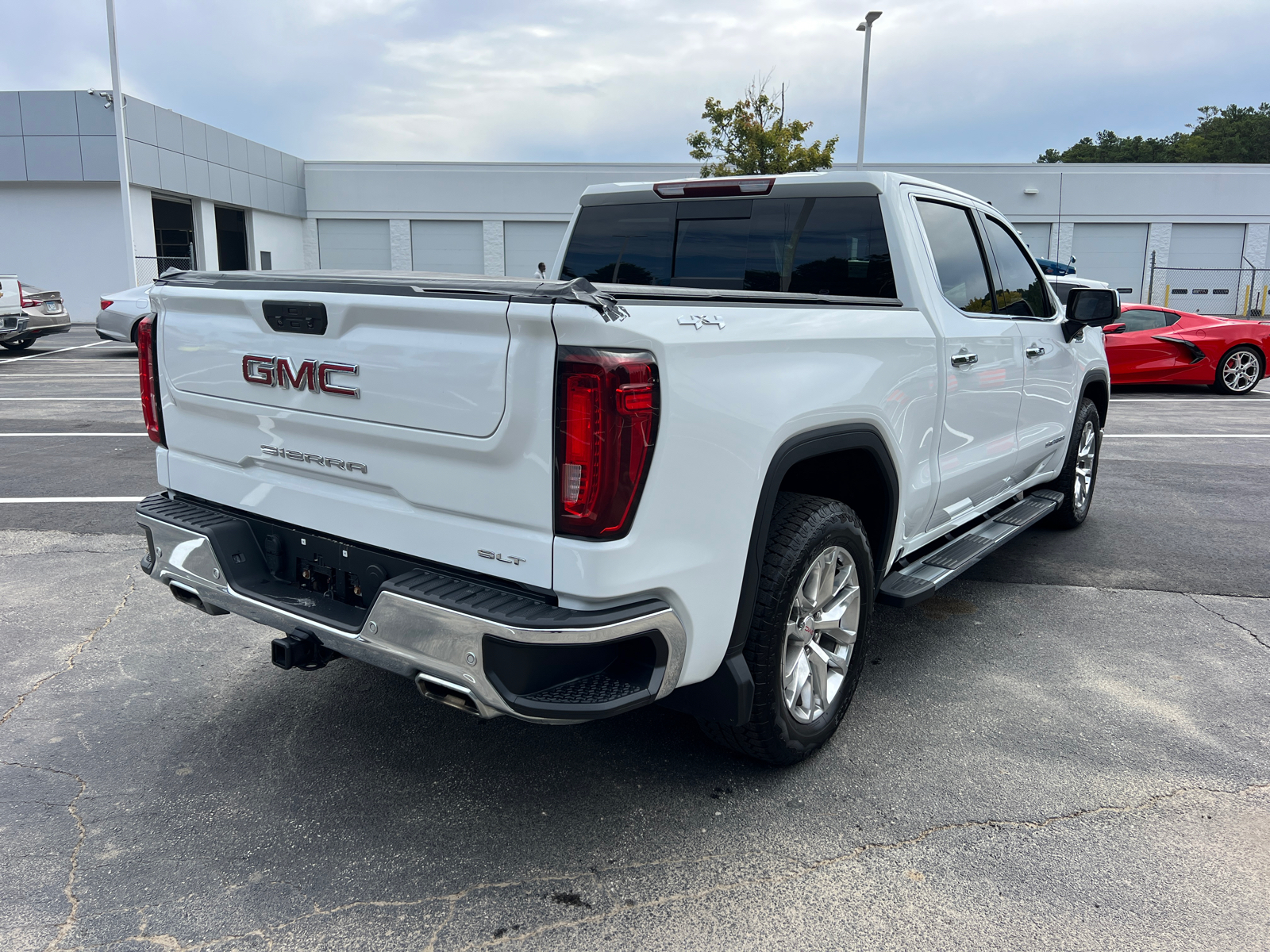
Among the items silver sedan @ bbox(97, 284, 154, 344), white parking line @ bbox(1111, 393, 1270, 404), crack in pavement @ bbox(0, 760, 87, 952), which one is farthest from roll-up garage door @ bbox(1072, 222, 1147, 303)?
crack in pavement @ bbox(0, 760, 87, 952)

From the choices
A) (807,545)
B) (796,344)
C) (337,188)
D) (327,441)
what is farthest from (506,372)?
(337,188)

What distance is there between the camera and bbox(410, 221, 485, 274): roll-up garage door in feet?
110

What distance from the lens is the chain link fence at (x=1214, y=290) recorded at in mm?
31547

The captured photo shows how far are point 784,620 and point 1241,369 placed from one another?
14101 millimetres

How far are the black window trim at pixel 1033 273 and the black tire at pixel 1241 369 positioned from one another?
35.0 feet

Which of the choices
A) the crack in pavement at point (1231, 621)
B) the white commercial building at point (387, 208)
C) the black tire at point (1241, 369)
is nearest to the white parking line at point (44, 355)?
the white commercial building at point (387, 208)

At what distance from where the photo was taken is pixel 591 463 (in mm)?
2205

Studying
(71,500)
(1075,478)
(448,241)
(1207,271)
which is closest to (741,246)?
(1075,478)

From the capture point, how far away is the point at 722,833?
2801mm

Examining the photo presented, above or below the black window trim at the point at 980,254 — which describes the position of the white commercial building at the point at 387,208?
above

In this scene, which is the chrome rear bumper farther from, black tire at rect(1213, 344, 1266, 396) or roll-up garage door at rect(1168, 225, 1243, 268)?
roll-up garage door at rect(1168, 225, 1243, 268)

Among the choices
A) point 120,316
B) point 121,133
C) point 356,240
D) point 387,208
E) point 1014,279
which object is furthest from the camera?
point 356,240

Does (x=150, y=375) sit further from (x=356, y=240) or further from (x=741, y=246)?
(x=356, y=240)

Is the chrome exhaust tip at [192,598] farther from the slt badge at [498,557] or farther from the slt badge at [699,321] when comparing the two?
the slt badge at [699,321]
